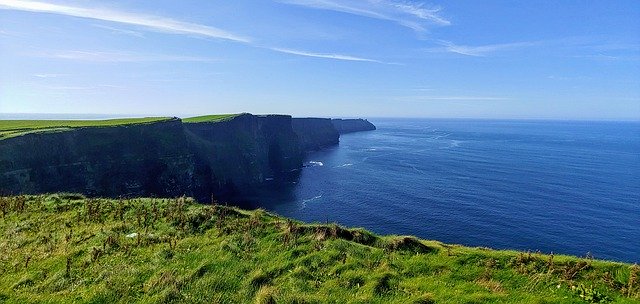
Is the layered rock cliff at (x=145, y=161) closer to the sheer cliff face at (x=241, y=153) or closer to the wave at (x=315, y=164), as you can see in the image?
the sheer cliff face at (x=241, y=153)

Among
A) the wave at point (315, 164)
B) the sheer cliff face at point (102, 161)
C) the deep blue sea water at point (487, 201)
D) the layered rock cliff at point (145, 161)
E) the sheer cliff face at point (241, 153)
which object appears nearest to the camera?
the sheer cliff face at point (102, 161)

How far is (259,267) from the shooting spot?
14516mm

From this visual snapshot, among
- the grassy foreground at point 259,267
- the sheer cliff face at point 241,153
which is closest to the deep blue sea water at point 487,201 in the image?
the sheer cliff face at point 241,153

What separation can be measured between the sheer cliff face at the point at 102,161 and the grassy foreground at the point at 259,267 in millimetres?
49043

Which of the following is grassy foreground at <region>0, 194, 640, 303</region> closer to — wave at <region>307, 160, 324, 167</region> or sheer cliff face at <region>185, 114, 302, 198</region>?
sheer cliff face at <region>185, 114, 302, 198</region>

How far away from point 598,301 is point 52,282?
19.3 metres

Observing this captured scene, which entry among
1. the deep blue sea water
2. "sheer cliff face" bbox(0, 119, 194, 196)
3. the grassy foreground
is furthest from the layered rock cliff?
the grassy foreground

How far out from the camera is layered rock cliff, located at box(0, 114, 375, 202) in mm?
59312

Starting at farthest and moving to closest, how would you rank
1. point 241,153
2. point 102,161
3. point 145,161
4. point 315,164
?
1. point 315,164
2. point 241,153
3. point 145,161
4. point 102,161

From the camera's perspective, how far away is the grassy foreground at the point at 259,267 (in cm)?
1241

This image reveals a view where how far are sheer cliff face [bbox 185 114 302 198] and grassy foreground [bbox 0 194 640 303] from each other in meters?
76.2

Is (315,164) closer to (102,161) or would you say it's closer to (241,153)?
(241,153)

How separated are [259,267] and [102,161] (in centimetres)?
6854

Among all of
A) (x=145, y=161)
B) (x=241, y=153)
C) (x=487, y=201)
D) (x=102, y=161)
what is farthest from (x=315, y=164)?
(x=102, y=161)
